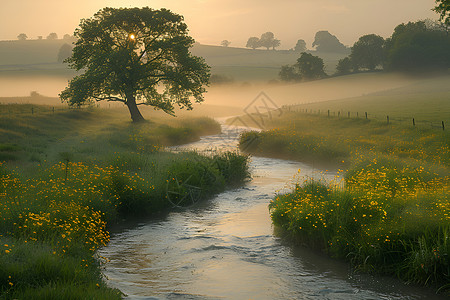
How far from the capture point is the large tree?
1522 inches

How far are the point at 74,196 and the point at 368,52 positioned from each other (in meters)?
102

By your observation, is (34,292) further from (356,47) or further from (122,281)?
(356,47)

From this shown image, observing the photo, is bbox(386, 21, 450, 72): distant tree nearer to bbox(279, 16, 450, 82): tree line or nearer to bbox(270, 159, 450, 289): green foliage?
bbox(279, 16, 450, 82): tree line

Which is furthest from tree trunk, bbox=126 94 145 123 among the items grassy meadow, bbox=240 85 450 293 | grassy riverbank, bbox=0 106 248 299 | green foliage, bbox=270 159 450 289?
green foliage, bbox=270 159 450 289

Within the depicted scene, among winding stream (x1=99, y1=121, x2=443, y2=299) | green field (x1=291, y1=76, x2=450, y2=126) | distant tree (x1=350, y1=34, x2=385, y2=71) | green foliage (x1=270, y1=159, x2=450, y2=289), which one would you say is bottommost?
winding stream (x1=99, y1=121, x2=443, y2=299)

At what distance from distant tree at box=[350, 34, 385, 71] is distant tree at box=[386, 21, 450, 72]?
9.92m

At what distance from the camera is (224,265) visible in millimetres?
11672

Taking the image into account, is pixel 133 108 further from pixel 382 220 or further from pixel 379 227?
pixel 379 227

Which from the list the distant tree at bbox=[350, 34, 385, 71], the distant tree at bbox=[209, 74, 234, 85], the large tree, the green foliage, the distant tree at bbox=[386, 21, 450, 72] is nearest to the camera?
the green foliage

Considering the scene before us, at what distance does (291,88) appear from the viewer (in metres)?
97.6

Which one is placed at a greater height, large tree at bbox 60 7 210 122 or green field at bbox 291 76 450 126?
large tree at bbox 60 7 210 122

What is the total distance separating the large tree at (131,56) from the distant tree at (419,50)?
62.3 metres

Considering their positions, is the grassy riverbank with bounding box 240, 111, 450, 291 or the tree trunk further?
→ the tree trunk

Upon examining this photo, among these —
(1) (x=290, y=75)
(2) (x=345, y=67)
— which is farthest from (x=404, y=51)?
(1) (x=290, y=75)
